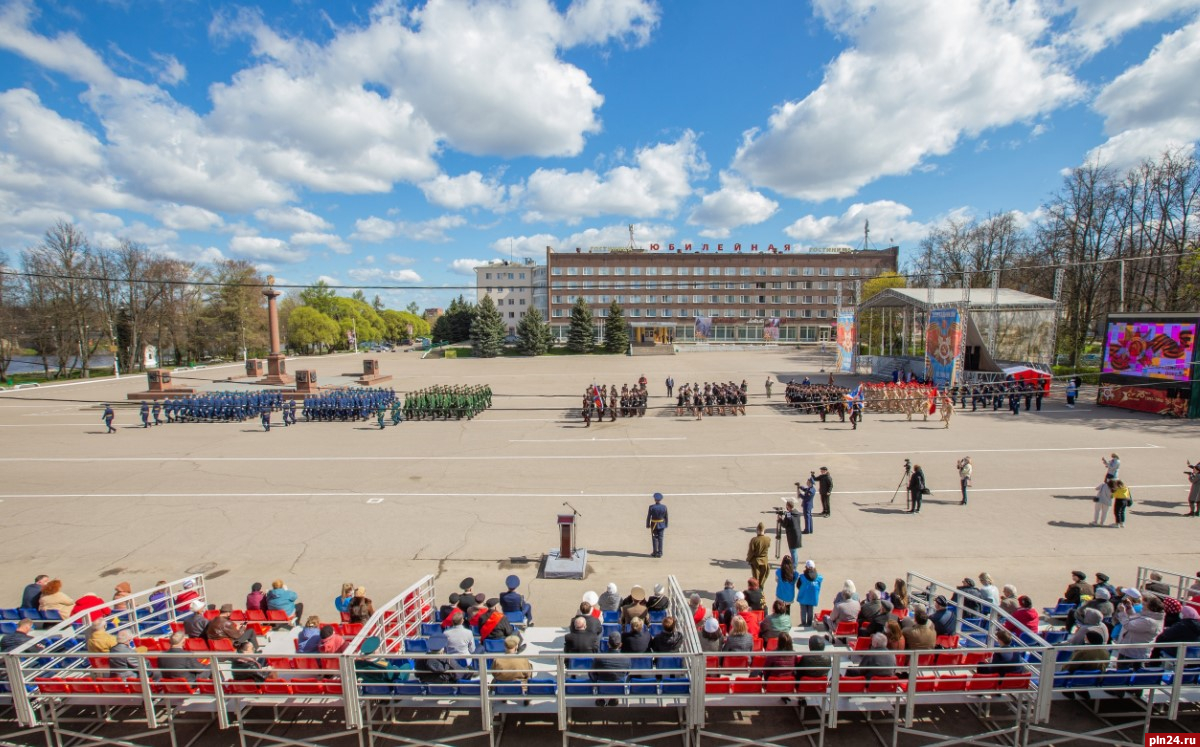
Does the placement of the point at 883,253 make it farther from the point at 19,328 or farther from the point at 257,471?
the point at 19,328

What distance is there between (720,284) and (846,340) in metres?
45.7

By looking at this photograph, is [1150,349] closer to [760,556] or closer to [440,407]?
[760,556]

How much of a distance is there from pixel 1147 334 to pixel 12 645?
36.6 m

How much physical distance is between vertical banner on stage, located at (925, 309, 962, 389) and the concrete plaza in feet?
15.3

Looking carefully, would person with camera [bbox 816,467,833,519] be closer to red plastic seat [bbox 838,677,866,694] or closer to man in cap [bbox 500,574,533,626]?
red plastic seat [bbox 838,677,866,694]

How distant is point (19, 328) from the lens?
134 ft

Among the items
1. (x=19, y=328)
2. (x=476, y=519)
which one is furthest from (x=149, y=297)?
(x=476, y=519)

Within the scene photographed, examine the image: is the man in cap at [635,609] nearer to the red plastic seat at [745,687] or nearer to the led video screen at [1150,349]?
the red plastic seat at [745,687]

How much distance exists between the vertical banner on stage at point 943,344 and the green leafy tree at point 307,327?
64.9 meters

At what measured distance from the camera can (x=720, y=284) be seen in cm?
8550

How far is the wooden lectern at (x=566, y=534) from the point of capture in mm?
9133

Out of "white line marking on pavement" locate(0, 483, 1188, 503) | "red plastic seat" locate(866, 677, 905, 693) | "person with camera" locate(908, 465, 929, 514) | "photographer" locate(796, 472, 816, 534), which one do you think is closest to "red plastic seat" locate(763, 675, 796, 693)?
"red plastic seat" locate(866, 677, 905, 693)

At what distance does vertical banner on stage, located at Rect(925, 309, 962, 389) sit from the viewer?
28.3m

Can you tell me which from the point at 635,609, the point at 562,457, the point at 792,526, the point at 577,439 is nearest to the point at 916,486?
the point at 792,526
